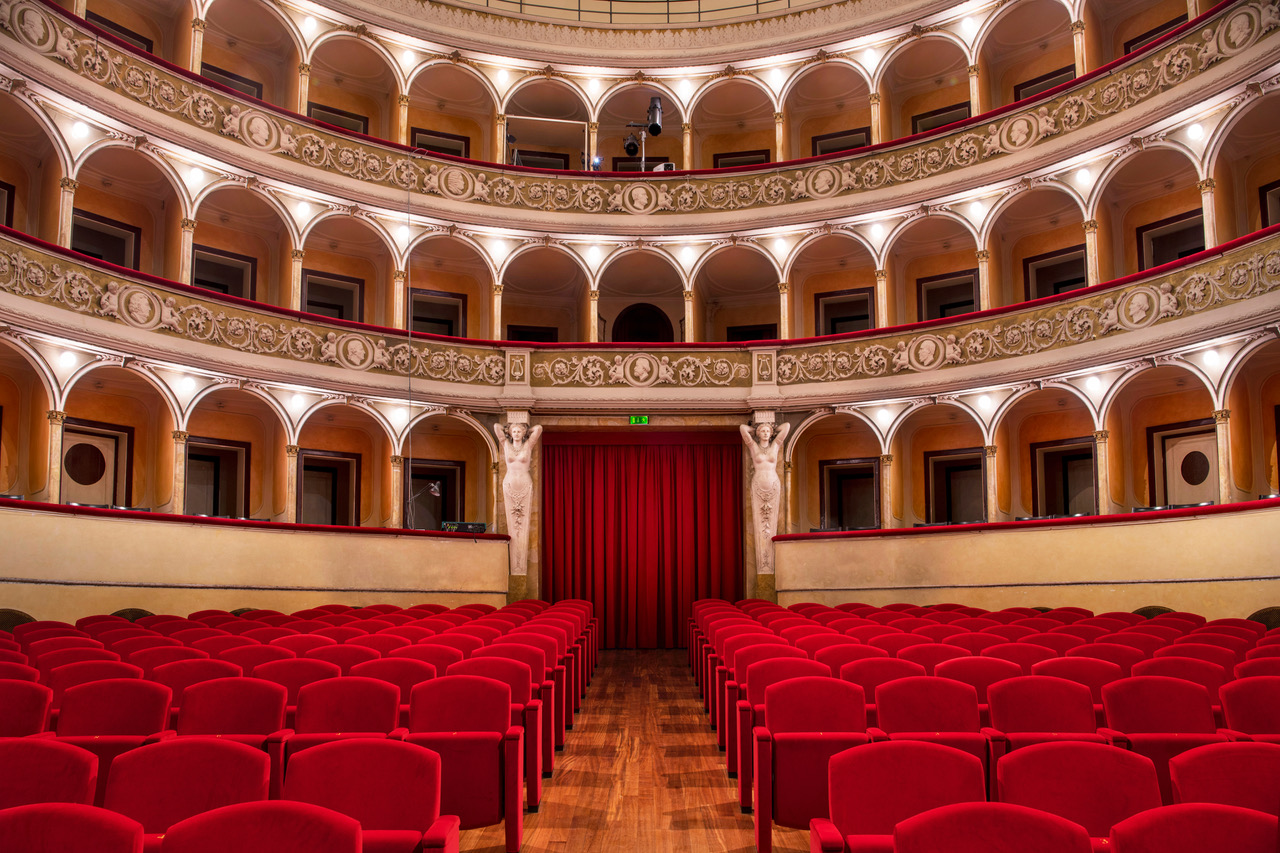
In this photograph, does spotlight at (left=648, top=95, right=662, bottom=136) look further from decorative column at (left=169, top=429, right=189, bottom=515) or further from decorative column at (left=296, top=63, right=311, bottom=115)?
decorative column at (left=169, top=429, right=189, bottom=515)

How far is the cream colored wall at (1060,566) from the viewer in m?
10.2

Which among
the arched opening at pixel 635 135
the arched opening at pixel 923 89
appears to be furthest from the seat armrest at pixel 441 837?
the arched opening at pixel 635 135

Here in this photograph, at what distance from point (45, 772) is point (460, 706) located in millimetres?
1967

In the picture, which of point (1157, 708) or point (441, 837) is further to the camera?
point (1157, 708)

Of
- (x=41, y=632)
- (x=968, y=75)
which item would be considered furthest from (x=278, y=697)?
(x=968, y=75)

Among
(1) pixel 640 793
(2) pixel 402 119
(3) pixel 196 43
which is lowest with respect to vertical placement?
(1) pixel 640 793

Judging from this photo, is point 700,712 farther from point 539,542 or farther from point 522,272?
point 522,272

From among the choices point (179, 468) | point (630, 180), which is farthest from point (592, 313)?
point (179, 468)

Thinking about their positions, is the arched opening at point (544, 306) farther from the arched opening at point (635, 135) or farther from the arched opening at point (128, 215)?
the arched opening at point (128, 215)

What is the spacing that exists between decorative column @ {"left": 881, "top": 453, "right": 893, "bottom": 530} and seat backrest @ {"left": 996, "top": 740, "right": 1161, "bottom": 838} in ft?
43.6

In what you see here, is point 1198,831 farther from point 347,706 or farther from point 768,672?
point 347,706

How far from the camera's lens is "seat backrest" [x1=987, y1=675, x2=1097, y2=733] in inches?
178

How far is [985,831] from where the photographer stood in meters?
2.48

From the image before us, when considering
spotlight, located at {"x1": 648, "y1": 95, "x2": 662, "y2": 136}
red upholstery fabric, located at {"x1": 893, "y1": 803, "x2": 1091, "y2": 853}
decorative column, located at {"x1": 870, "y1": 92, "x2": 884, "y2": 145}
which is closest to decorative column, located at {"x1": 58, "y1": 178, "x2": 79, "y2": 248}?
spotlight, located at {"x1": 648, "y1": 95, "x2": 662, "y2": 136}
